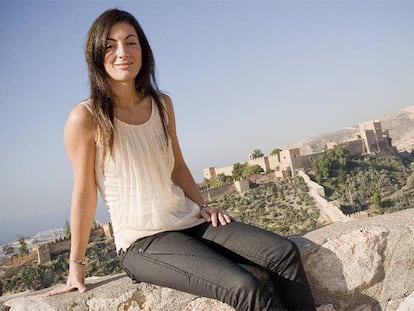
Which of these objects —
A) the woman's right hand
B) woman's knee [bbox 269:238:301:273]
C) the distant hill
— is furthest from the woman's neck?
the distant hill

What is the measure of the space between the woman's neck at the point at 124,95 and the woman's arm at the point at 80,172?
0.63 feet

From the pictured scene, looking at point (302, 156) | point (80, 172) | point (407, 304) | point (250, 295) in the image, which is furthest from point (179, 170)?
point (302, 156)

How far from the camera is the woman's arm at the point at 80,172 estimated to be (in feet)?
5.05

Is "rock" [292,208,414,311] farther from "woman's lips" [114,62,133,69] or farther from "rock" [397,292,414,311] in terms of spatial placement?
"woman's lips" [114,62,133,69]

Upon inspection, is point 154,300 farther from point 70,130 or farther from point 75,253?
point 70,130

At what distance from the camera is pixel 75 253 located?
154 cm

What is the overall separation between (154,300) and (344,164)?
35.2 metres

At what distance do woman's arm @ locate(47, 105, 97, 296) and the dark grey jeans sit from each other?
17cm

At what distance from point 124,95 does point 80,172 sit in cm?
40

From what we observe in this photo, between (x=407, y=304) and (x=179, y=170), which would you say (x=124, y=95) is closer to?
(x=179, y=170)

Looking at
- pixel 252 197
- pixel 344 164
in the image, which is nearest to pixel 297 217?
pixel 252 197

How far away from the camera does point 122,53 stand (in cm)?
164

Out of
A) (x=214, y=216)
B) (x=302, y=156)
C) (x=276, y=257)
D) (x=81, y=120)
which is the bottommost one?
A: (x=302, y=156)

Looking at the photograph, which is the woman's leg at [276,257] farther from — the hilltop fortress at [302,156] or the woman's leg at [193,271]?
the hilltop fortress at [302,156]
